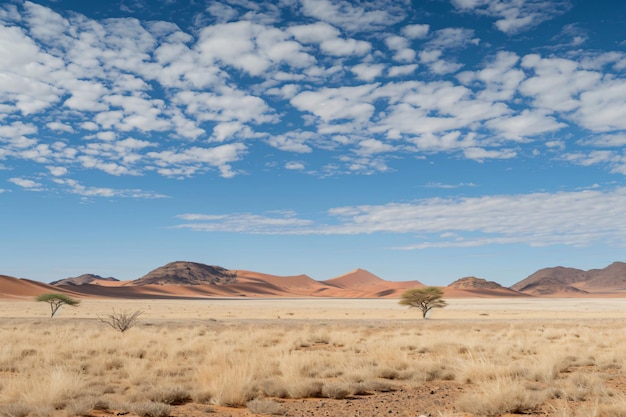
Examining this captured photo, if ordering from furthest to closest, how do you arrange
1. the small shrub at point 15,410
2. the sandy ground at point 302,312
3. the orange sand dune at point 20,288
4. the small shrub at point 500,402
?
the orange sand dune at point 20,288
the sandy ground at point 302,312
the small shrub at point 500,402
the small shrub at point 15,410

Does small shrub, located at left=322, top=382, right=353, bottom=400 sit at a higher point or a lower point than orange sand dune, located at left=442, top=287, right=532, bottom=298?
lower

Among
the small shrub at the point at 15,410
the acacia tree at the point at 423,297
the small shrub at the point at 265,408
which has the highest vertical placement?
the acacia tree at the point at 423,297

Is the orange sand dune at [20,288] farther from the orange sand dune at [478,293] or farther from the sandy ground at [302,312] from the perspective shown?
the orange sand dune at [478,293]

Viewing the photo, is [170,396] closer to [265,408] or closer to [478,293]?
[265,408]

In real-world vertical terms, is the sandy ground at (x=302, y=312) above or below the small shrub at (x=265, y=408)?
above

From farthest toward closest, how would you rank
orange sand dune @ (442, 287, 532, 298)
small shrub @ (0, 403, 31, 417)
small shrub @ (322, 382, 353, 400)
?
orange sand dune @ (442, 287, 532, 298) → small shrub @ (322, 382, 353, 400) → small shrub @ (0, 403, 31, 417)

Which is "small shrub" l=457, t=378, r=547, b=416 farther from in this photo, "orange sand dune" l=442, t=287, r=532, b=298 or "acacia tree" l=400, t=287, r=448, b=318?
"orange sand dune" l=442, t=287, r=532, b=298

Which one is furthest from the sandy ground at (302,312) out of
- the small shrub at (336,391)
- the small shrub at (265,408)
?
the small shrub at (265,408)

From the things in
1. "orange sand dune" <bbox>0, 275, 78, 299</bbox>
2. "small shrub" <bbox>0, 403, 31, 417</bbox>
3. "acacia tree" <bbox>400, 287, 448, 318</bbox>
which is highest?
"orange sand dune" <bbox>0, 275, 78, 299</bbox>

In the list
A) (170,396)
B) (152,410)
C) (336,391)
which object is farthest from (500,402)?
(170,396)

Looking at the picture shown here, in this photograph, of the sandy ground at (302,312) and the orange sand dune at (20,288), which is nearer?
the sandy ground at (302,312)

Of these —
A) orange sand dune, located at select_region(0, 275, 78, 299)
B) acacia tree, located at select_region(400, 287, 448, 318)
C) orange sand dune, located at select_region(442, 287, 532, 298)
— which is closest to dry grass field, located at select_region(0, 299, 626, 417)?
acacia tree, located at select_region(400, 287, 448, 318)

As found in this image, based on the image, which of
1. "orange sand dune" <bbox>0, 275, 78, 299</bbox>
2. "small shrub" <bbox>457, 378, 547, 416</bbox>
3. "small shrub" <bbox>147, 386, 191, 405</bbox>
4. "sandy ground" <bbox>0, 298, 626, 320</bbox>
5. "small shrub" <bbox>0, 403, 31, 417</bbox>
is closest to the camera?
"small shrub" <bbox>0, 403, 31, 417</bbox>

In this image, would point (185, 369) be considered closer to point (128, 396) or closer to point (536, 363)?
point (128, 396)
